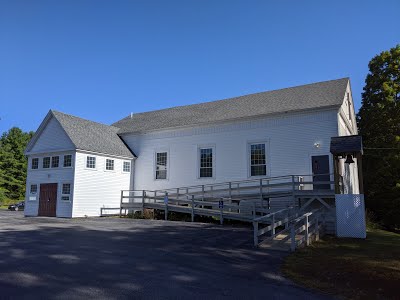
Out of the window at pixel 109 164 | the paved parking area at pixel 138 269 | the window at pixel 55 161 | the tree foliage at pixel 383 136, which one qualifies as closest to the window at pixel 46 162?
the window at pixel 55 161

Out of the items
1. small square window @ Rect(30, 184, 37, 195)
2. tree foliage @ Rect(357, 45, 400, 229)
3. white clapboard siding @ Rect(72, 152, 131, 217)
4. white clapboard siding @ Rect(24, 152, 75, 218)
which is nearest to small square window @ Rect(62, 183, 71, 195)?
white clapboard siding @ Rect(24, 152, 75, 218)

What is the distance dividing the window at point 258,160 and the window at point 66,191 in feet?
40.9

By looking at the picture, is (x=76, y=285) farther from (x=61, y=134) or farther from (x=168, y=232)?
(x=61, y=134)

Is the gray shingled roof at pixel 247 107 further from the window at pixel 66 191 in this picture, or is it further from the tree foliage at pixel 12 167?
the tree foliage at pixel 12 167

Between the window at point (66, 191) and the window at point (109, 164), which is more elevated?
the window at point (109, 164)

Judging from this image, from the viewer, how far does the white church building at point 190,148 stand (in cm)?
2062

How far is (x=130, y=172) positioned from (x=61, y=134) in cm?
606

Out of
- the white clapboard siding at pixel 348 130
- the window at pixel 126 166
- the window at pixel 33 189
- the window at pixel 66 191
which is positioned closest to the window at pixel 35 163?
the window at pixel 33 189

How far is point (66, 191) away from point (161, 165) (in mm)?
7150

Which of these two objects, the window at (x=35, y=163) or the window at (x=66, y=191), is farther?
the window at (x=35, y=163)

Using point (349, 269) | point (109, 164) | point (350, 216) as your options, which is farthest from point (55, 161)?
point (349, 269)

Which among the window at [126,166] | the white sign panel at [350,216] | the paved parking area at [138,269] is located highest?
the window at [126,166]

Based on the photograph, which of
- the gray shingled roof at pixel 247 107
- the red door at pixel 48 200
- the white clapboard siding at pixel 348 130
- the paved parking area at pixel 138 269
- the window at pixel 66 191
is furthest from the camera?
the red door at pixel 48 200

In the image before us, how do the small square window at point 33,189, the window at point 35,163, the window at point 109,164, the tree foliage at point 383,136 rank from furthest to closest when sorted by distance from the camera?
the tree foliage at point 383,136
the window at point 35,163
the window at point 109,164
the small square window at point 33,189
